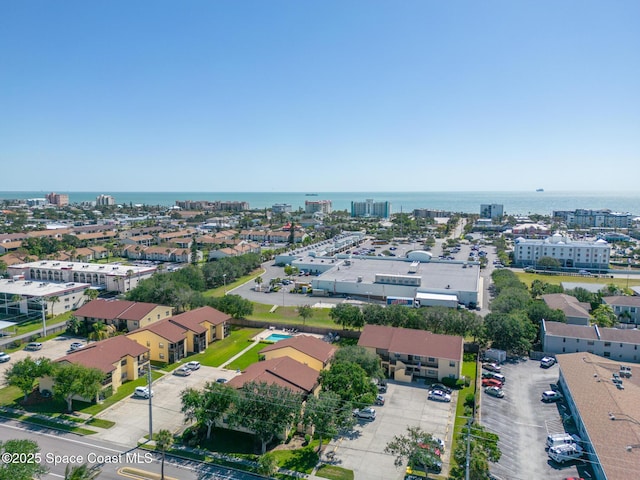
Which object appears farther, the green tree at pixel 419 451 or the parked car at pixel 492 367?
the parked car at pixel 492 367

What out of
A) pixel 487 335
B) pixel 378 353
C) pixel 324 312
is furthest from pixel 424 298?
pixel 378 353

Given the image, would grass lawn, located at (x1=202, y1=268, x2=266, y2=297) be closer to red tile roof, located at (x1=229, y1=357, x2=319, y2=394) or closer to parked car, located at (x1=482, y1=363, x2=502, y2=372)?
red tile roof, located at (x1=229, y1=357, x2=319, y2=394)

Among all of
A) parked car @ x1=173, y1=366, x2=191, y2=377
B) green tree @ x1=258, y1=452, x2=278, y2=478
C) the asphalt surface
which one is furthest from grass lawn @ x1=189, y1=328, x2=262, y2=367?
green tree @ x1=258, y1=452, x2=278, y2=478

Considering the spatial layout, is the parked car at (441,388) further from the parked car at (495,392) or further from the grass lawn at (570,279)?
the grass lawn at (570,279)

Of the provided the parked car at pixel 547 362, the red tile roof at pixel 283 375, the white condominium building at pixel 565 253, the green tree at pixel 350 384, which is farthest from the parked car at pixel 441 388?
the white condominium building at pixel 565 253

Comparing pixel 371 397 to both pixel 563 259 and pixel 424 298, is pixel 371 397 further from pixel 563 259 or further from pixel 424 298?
pixel 563 259

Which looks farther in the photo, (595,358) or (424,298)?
A: (424,298)

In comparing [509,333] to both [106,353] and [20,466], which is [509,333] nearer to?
[106,353]
